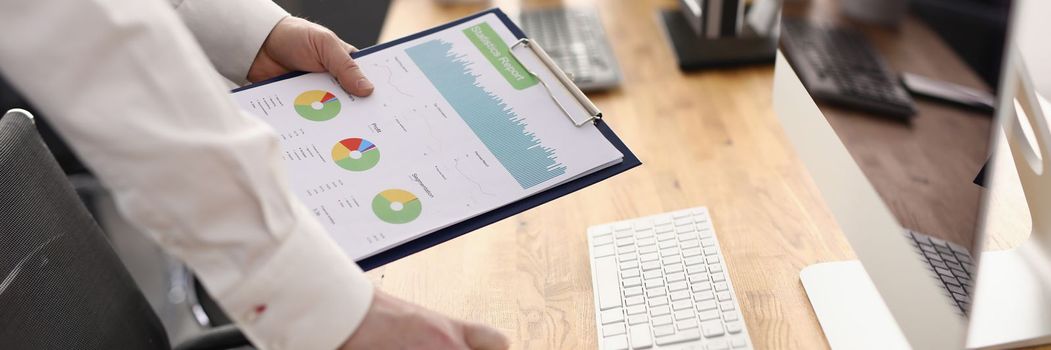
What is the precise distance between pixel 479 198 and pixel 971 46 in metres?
0.40

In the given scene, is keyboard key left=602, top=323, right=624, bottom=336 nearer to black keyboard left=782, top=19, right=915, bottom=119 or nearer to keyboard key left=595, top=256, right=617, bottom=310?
keyboard key left=595, top=256, right=617, bottom=310

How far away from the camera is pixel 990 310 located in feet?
2.48

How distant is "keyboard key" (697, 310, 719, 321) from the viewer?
2.54ft

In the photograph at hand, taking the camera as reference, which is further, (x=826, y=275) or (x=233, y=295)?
(x=826, y=275)

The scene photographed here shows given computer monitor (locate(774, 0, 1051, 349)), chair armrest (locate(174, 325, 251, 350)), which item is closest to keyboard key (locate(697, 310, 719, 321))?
computer monitor (locate(774, 0, 1051, 349))

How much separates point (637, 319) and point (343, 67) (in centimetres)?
39

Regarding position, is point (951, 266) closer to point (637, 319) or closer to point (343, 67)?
point (637, 319)

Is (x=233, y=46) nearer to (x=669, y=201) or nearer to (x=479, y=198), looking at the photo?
(x=479, y=198)

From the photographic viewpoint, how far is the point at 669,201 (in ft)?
3.39

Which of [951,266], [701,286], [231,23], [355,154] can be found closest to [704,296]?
[701,286]

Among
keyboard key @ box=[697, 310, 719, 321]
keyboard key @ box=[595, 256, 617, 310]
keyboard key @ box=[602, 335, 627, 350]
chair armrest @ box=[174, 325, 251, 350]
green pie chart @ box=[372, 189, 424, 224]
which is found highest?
green pie chart @ box=[372, 189, 424, 224]

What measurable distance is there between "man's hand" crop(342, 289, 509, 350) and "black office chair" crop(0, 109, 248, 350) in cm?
39

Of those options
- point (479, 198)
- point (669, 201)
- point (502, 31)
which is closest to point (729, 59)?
point (669, 201)

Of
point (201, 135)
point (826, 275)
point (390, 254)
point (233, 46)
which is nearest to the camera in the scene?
point (201, 135)
